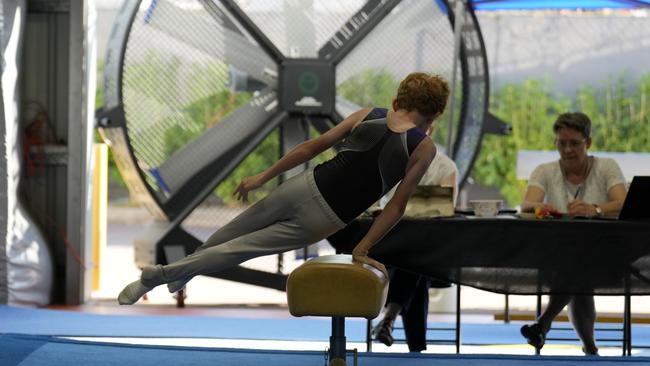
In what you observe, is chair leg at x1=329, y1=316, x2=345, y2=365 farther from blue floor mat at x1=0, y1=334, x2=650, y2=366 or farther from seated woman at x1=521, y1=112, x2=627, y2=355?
seated woman at x1=521, y1=112, x2=627, y2=355

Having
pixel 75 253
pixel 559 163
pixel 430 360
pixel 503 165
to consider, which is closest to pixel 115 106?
pixel 75 253

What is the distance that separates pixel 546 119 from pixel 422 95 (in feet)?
28.7

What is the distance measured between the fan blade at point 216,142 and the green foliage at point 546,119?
18.0ft

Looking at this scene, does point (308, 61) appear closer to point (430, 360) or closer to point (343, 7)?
point (343, 7)

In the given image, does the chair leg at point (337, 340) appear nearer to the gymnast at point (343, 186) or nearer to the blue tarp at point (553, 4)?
the gymnast at point (343, 186)

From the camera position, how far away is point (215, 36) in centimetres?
767

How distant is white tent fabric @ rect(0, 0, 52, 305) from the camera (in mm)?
7488

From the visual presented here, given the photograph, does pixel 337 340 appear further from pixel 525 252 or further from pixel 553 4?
pixel 553 4

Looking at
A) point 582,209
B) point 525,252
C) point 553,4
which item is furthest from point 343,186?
point 553,4

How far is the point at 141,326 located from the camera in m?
7.15

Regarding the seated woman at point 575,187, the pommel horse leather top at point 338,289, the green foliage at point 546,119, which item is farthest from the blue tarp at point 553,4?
the green foliage at point 546,119

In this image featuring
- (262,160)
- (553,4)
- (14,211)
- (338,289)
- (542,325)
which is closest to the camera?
(338,289)

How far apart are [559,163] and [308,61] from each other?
88.5 inches

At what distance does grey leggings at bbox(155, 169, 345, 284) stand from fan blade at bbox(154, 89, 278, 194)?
3.13 meters
